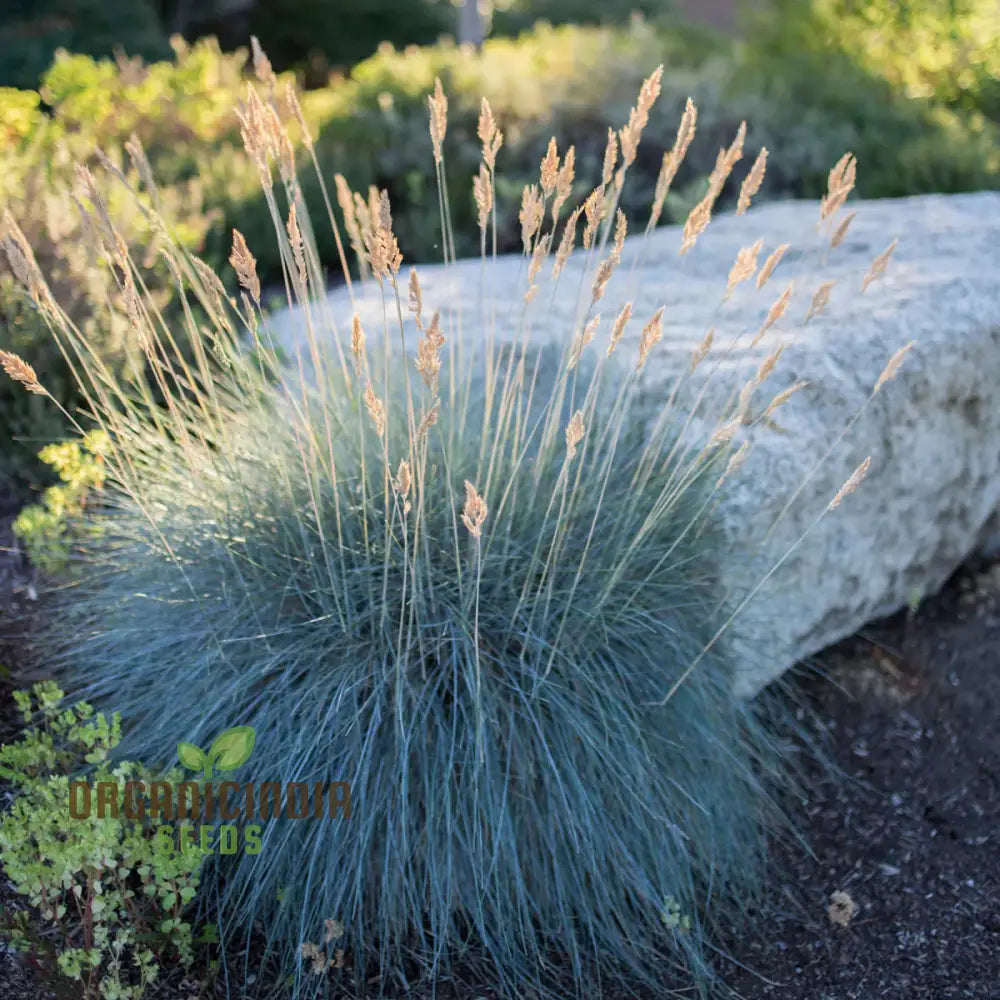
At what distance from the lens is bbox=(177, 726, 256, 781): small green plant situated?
6.59 ft

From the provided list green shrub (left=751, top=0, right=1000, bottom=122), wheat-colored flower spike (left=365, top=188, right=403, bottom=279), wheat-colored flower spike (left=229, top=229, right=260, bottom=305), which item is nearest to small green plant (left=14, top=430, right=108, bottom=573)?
wheat-colored flower spike (left=229, top=229, right=260, bottom=305)

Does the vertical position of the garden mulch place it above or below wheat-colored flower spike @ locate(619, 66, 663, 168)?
below

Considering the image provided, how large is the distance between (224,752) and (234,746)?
0.04m

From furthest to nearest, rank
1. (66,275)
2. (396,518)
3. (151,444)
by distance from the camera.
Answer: (66,275), (151,444), (396,518)

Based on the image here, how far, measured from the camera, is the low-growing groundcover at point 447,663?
2115mm

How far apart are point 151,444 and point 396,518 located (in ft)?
2.58

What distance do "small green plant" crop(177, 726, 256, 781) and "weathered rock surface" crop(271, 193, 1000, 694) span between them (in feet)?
3.67

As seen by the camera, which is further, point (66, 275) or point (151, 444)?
point (66, 275)

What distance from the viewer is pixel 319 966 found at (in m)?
2.08

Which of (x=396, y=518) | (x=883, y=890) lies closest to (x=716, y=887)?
(x=883, y=890)

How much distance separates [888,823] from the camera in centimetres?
278

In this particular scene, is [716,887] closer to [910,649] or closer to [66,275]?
[910,649]

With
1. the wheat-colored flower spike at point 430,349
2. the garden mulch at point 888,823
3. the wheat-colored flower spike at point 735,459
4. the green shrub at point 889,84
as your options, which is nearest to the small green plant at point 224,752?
the garden mulch at point 888,823

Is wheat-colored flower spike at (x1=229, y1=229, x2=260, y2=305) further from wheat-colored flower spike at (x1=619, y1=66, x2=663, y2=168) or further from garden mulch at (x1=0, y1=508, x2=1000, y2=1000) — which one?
garden mulch at (x1=0, y1=508, x2=1000, y2=1000)
